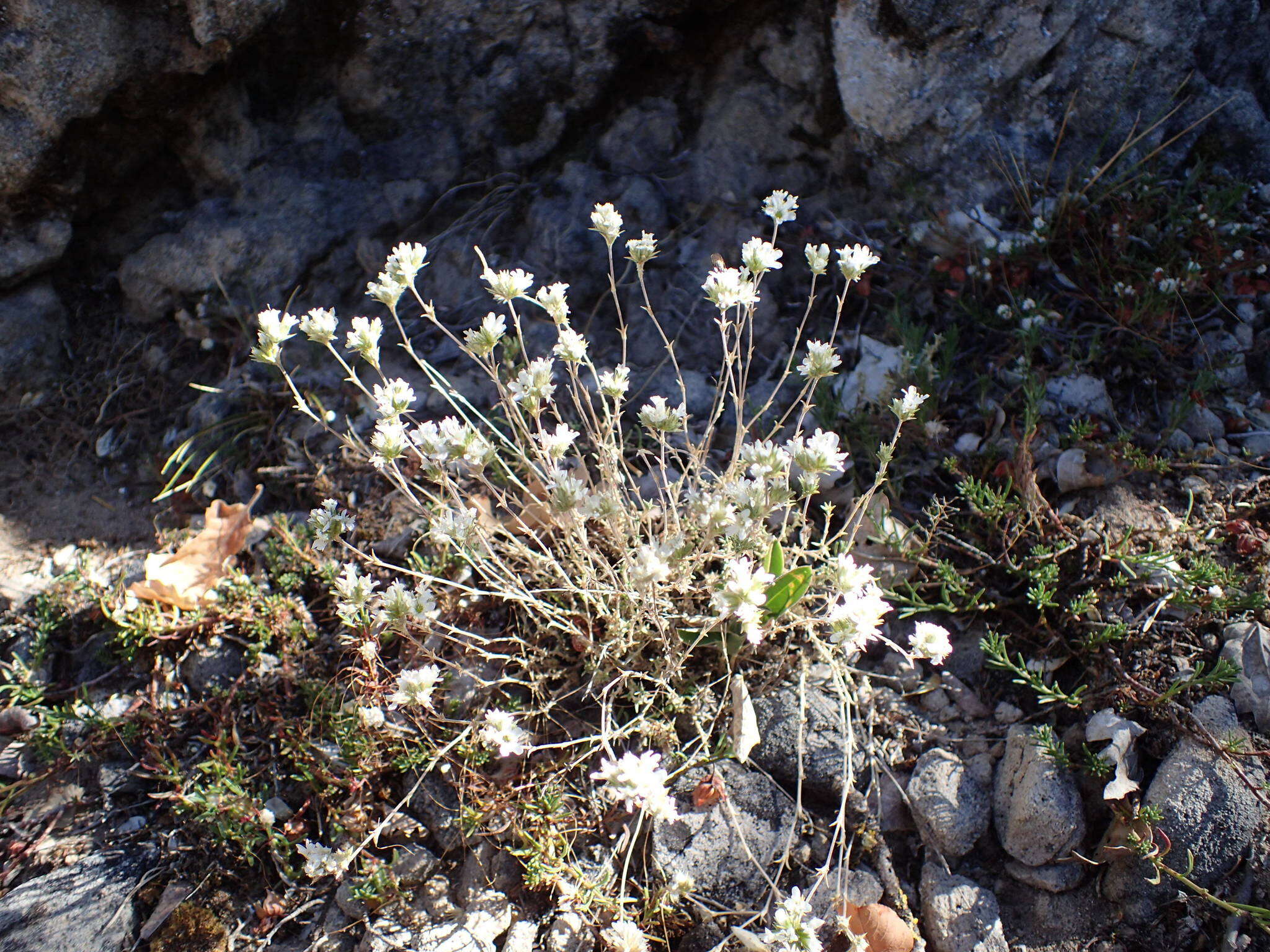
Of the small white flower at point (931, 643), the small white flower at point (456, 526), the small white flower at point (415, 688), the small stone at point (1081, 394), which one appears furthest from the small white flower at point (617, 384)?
the small stone at point (1081, 394)

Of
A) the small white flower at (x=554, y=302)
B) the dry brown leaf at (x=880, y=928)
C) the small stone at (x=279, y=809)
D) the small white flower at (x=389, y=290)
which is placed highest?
the small white flower at (x=389, y=290)

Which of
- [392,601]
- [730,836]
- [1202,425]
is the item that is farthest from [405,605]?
[1202,425]

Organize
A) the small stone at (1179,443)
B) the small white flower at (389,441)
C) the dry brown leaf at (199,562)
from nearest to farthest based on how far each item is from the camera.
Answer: the small white flower at (389,441)
the dry brown leaf at (199,562)
the small stone at (1179,443)

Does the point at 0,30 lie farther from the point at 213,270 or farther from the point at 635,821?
the point at 635,821

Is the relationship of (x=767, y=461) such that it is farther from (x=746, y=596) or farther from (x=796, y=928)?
(x=796, y=928)

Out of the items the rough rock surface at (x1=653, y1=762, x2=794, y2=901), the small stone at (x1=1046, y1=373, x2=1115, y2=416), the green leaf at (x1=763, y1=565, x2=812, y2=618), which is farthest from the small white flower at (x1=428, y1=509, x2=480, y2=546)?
the small stone at (x1=1046, y1=373, x2=1115, y2=416)

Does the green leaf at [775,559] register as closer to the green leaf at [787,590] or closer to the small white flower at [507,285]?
the green leaf at [787,590]
